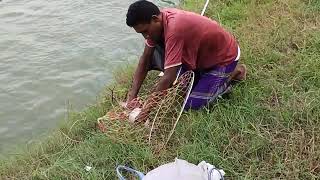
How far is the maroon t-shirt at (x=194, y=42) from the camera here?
3.78 metres

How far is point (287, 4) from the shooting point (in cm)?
588

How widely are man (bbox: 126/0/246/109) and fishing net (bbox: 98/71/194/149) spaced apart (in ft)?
0.29

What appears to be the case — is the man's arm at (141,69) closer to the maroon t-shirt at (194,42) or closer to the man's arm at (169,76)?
the maroon t-shirt at (194,42)

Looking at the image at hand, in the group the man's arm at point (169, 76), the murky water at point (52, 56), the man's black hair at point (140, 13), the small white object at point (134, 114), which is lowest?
the murky water at point (52, 56)

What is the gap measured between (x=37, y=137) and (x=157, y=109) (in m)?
1.68

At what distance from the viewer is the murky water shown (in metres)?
5.36

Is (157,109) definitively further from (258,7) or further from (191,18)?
(258,7)

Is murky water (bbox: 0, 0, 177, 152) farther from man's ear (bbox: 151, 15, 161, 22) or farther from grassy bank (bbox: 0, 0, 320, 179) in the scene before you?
man's ear (bbox: 151, 15, 161, 22)

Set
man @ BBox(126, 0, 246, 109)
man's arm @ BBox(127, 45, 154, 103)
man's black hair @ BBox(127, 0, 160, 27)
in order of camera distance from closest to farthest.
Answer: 1. man's black hair @ BBox(127, 0, 160, 27)
2. man @ BBox(126, 0, 246, 109)
3. man's arm @ BBox(127, 45, 154, 103)

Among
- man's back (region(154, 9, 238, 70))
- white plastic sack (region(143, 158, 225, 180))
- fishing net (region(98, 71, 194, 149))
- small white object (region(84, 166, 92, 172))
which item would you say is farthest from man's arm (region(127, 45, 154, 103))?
white plastic sack (region(143, 158, 225, 180))

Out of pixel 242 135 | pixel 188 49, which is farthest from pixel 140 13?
pixel 242 135

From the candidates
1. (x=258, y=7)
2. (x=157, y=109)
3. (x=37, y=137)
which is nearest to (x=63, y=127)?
(x=37, y=137)

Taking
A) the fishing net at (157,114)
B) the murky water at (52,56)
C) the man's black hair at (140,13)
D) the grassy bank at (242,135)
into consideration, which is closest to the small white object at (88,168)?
the grassy bank at (242,135)

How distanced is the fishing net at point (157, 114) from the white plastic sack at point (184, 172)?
598 mm
